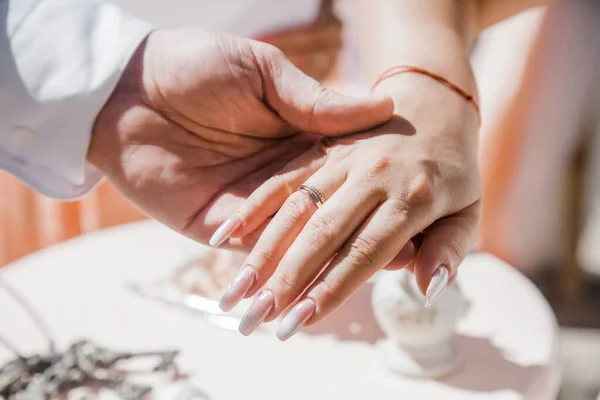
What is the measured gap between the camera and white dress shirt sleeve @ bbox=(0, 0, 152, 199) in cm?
70

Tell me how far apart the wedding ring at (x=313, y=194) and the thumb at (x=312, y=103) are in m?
0.07

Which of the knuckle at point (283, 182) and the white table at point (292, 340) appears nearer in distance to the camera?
the knuckle at point (283, 182)

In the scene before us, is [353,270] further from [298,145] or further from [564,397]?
[564,397]

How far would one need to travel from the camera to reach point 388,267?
2.07 feet

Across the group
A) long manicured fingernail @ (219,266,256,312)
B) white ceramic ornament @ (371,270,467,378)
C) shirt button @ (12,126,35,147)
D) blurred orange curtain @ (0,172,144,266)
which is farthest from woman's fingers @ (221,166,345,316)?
blurred orange curtain @ (0,172,144,266)

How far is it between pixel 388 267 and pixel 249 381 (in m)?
0.25

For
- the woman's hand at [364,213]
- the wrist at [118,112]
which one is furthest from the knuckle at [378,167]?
the wrist at [118,112]

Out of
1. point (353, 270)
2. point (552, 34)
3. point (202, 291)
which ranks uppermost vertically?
point (353, 270)

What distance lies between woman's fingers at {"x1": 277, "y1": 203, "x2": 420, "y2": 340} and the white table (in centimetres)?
24

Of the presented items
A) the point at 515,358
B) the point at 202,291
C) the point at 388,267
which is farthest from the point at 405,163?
the point at 202,291

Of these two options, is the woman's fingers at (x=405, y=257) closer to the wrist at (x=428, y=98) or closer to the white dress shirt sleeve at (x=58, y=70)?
the wrist at (x=428, y=98)

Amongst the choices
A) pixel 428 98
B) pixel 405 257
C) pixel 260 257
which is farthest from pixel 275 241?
pixel 428 98

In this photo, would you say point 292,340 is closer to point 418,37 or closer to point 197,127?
point 197,127

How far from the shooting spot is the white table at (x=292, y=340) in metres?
0.74
